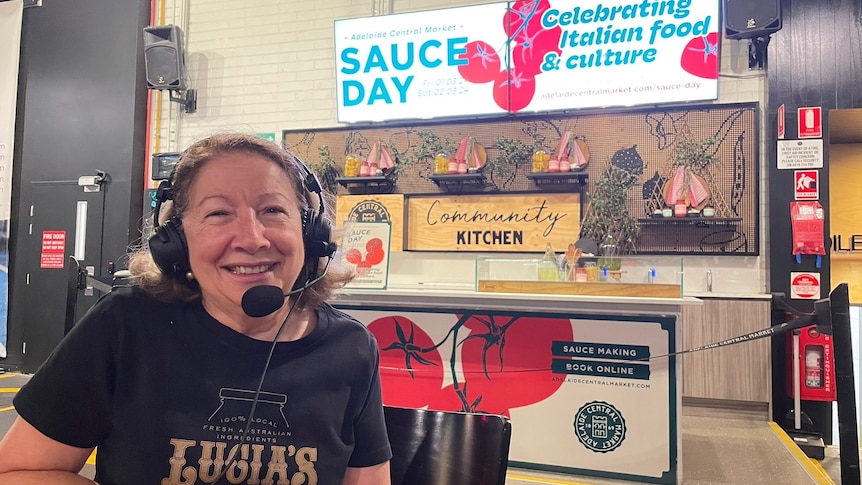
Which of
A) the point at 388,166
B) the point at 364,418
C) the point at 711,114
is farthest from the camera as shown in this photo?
the point at 388,166

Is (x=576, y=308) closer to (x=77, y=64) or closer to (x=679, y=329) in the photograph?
(x=679, y=329)

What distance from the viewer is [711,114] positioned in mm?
4402

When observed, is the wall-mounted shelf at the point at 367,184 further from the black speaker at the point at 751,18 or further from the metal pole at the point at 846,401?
the metal pole at the point at 846,401

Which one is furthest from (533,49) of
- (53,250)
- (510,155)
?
(53,250)

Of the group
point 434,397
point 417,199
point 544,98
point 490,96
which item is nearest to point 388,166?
point 417,199

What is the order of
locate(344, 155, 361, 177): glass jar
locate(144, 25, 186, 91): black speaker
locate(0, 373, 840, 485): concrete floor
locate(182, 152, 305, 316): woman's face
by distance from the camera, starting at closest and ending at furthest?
1. locate(182, 152, 305, 316): woman's face
2. locate(0, 373, 840, 485): concrete floor
3. locate(344, 155, 361, 177): glass jar
4. locate(144, 25, 186, 91): black speaker

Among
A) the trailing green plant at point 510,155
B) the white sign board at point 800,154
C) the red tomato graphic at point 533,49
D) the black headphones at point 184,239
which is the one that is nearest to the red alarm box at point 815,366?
the white sign board at point 800,154

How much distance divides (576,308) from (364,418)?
1.89m

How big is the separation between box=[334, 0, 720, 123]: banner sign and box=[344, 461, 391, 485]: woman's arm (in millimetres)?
4075

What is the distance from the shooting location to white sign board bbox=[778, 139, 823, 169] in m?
4.07

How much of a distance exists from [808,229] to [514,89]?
96.8 inches

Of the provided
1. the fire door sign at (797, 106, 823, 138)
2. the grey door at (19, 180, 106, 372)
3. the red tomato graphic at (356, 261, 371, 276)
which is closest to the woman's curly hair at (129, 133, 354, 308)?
the red tomato graphic at (356, 261, 371, 276)

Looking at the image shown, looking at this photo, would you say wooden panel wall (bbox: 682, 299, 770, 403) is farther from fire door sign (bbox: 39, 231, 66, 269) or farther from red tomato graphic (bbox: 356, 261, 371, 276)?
fire door sign (bbox: 39, 231, 66, 269)

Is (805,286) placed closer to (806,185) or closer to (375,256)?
(806,185)
